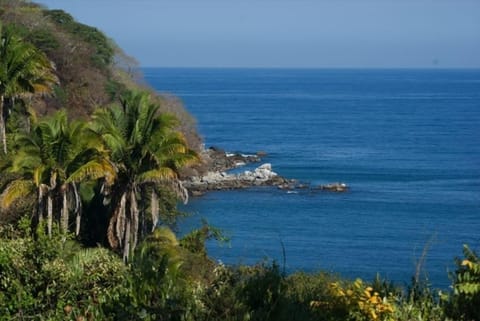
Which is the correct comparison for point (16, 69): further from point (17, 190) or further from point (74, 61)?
point (74, 61)

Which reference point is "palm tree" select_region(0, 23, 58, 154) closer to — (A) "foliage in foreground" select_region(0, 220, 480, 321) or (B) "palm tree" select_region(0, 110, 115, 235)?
(B) "palm tree" select_region(0, 110, 115, 235)

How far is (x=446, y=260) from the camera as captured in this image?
136 ft

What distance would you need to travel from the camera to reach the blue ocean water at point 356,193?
46188mm

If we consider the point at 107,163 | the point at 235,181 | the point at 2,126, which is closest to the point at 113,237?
the point at 107,163

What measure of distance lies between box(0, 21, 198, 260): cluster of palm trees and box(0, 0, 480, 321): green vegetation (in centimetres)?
4

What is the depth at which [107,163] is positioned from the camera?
79.4ft

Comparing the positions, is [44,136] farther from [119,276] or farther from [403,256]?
[403,256]

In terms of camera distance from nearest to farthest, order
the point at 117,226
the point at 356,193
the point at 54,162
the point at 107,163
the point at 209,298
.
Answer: the point at 209,298, the point at 54,162, the point at 107,163, the point at 117,226, the point at 356,193

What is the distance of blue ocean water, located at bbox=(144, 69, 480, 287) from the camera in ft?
152

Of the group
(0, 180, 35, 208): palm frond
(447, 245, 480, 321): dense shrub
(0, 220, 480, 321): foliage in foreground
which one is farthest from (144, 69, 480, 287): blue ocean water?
(0, 180, 35, 208): palm frond

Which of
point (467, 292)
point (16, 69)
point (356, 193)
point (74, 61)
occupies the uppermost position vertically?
point (16, 69)

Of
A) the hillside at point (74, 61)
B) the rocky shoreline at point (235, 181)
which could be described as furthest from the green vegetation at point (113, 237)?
the rocky shoreline at point (235, 181)

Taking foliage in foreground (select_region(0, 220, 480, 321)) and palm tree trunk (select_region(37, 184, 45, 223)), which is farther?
palm tree trunk (select_region(37, 184, 45, 223))

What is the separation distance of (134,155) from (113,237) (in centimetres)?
253
